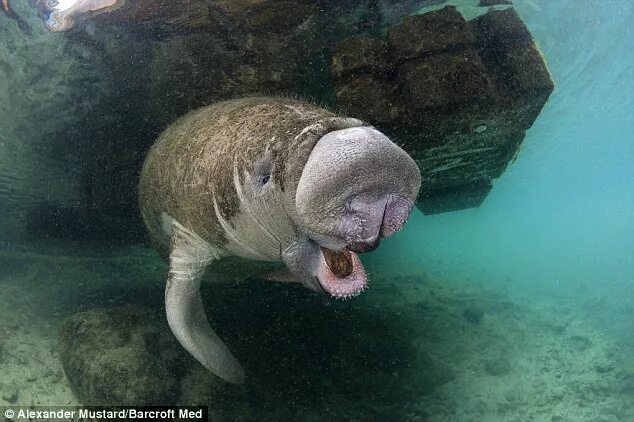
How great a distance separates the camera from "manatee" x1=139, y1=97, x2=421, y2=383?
72.6 inches

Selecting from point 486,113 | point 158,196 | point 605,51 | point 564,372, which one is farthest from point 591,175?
point 158,196

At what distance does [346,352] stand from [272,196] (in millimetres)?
4559

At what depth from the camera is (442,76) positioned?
5.02 metres

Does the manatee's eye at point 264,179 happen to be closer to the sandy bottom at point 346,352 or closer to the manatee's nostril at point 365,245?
the manatee's nostril at point 365,245

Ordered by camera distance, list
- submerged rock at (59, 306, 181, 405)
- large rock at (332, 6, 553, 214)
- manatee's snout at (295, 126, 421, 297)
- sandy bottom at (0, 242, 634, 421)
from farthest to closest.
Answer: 1. sandy bottom at (0, 242, 634, 421)
2. large rock at (332, 6, 553, 214)
3. submerged rock at (59, 306, 181, 405)
4. manatee's snout at (295, 126, 421, 297)

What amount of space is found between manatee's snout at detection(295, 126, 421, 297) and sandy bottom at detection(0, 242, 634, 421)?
406cm

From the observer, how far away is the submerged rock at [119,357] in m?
4.88

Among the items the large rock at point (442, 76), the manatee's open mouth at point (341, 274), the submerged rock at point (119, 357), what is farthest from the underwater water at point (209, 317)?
the manatee's open mouth at point (341, 274)

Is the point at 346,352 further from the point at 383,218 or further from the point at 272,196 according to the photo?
the point at 383,218

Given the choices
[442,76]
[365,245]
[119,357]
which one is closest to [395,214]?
[365,245]

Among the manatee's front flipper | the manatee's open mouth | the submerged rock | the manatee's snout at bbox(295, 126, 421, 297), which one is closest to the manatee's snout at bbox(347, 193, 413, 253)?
the manatee's snout at bbox(295, 126, 421, 297)

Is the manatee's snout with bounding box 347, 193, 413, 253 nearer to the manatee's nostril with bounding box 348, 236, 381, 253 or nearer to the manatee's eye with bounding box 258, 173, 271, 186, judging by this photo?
the manatee's nostril with bounding box 348, 236, 381, 253

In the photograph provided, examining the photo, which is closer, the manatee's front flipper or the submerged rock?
the manatee's front flipper

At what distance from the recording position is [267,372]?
5684 mm
